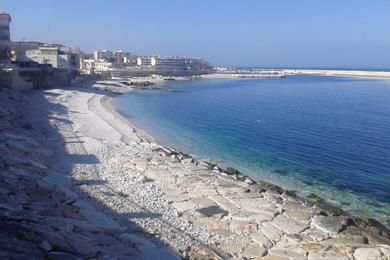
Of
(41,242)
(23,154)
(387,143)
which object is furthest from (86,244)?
(387,143)

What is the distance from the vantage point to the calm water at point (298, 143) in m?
20.0

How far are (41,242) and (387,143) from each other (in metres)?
27.6

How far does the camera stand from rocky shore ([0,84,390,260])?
32.3 feet

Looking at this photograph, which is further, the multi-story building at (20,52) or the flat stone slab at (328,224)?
the multi-story building at (20,52)

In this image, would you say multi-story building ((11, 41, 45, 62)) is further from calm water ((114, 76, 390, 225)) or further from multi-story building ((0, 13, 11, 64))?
calm water ((114, 76, 390, 225))

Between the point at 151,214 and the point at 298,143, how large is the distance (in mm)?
19347

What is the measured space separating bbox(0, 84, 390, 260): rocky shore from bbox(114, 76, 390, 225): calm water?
11.5 ft

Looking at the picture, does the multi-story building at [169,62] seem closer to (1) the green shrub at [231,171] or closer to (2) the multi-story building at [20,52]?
(2) the multi-story building at [20,52]

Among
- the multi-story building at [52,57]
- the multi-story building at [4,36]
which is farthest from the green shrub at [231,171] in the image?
the multi-story building at [52,57]

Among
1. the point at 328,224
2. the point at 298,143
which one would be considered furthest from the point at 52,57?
the point at 328,224

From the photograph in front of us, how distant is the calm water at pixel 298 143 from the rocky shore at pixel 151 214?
138 inches

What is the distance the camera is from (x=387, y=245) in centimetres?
1209

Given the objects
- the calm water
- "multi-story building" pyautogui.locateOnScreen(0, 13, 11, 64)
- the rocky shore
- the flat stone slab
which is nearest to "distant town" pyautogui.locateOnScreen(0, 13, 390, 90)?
"multi-story building" pyautogui.locateOnScreen(0, 13, 11, 64)

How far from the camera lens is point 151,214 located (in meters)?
13.6
